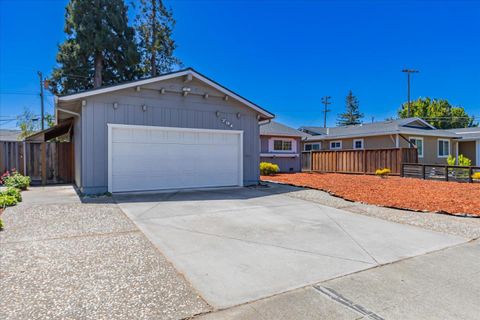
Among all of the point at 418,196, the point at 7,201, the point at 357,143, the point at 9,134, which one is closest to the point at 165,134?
the point at 7,201

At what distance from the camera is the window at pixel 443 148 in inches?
838

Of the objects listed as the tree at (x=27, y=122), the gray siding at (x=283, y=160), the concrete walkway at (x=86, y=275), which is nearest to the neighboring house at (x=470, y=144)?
the gray siding at (x=283, y=160)

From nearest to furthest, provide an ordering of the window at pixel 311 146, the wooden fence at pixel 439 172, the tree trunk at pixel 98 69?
the wooden fence at pixel 439 172
the tree trunk at pixel 98 69
the window at pixel 311 146

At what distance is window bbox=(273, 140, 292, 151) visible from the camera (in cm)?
1956

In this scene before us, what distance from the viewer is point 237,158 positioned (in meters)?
11.7

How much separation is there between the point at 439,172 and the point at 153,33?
22415 mm

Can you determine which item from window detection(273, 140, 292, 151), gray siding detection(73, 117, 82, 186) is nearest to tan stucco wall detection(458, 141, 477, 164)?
window detection(273, 140, 292, 151)

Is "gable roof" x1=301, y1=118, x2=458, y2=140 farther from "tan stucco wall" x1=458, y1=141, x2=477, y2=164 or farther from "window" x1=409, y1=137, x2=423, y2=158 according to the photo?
"tan stucco wall" x1=458, y1=141, x2=477, y2=164

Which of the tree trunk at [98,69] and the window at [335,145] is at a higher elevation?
the tree trunk at [98,69]

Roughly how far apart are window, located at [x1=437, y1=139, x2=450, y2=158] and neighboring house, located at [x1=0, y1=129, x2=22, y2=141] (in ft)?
112

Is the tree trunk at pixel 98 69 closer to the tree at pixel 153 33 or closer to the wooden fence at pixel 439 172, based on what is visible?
the tree at pixel 153 33

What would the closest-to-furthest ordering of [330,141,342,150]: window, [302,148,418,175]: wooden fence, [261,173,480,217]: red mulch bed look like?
[261,173,480,217]: red mulch bed, [302,148,418,175]: wooden fence, [330,141,342,150]: window

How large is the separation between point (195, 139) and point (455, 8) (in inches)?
558

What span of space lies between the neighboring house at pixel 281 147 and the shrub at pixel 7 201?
44.2 feet
